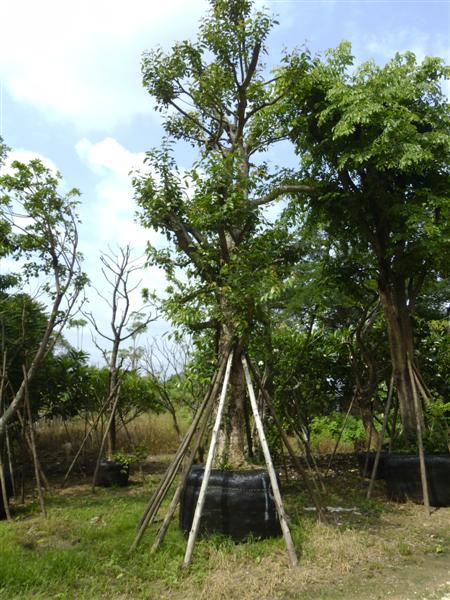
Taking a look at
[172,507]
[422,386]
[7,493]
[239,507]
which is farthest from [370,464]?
[7,493]

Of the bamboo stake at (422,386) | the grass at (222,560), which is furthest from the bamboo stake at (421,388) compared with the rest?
the grass at (222,560)

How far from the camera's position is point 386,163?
270 inches

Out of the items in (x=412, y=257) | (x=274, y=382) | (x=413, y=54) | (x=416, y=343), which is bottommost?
(x=274, y=382)

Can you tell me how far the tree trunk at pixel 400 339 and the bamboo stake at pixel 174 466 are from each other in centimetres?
357

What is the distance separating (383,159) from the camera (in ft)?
22.6

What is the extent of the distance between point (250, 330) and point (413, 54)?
5.55 meters

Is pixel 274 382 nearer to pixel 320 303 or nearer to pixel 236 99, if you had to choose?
pixel 320 303

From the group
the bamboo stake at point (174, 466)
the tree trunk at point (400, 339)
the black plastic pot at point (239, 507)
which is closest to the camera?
the black plastic pot at point (239, 507)

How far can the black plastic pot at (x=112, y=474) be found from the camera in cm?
836

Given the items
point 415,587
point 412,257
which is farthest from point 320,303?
point 415,587

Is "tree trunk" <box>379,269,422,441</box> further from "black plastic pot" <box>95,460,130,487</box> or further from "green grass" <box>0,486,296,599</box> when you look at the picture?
"black plastic pot" <box>95,460,130,487</box>

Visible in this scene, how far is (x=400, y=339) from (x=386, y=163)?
2.90m

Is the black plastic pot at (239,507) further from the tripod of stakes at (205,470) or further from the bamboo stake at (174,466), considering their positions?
the bamboo stake at (174,466)

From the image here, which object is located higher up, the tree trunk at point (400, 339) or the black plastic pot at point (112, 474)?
the tree trunk at point (400, 339)
